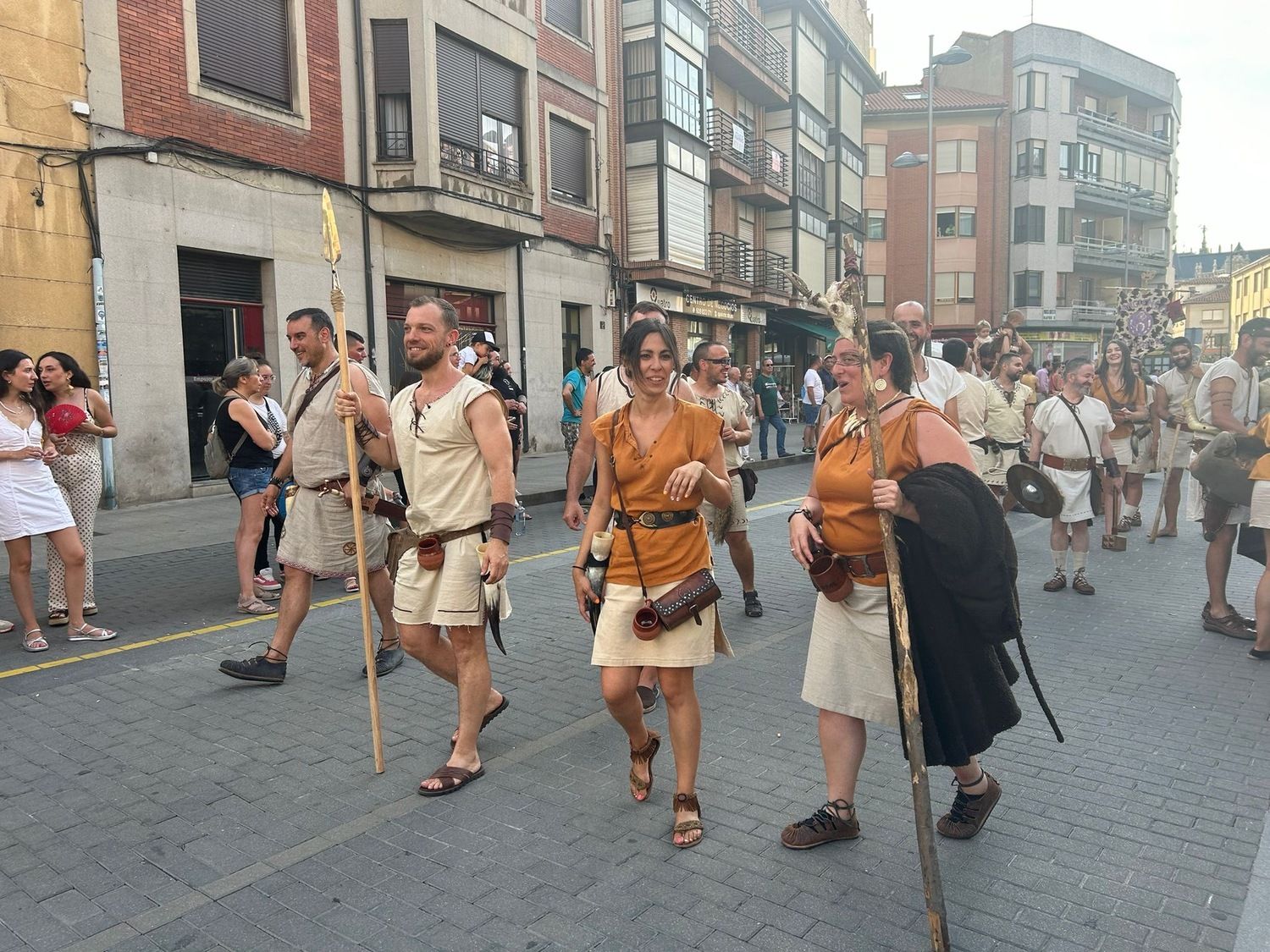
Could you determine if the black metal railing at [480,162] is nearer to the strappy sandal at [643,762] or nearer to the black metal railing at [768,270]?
the black metal railing at [768,270]

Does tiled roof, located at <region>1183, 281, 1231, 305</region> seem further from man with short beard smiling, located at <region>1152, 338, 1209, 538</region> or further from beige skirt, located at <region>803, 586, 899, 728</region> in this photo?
beige skirt, located at <region>803, 586, 899, 728</region>

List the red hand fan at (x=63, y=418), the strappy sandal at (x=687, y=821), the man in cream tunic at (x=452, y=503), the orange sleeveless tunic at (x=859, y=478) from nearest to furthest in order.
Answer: the orange sleeveless tunic at (x=859, y=478)
the strappy sandal at (x=687, y=821)
the man in cream tunic at (x=452, y=503)
the red hand fan at (x=63, y=418)

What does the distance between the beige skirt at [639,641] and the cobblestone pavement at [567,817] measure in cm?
61

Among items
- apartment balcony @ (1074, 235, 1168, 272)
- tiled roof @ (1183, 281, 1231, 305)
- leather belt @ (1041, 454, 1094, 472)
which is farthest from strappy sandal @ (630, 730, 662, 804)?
tiled roof @ (1183, 281, 1231, 305)

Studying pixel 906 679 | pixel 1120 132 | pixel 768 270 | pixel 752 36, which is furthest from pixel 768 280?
pixel 1120 132

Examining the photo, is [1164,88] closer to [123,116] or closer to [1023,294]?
[1023,294]

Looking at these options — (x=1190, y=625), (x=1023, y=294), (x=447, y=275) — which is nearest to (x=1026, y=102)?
(x=1023, y=294)

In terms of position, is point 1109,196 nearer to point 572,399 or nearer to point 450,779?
point 572,399

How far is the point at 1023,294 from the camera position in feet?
167

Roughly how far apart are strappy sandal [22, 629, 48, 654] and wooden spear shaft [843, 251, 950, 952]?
211 inches

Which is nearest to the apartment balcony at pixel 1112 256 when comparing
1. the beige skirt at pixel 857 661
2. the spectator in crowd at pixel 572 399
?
the spectator in crowd at pixel 572 399

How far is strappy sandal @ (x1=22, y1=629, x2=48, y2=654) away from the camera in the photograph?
19.8 ft

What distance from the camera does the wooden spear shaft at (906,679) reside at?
2.71m

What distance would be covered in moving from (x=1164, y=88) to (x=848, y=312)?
64.3 meters
